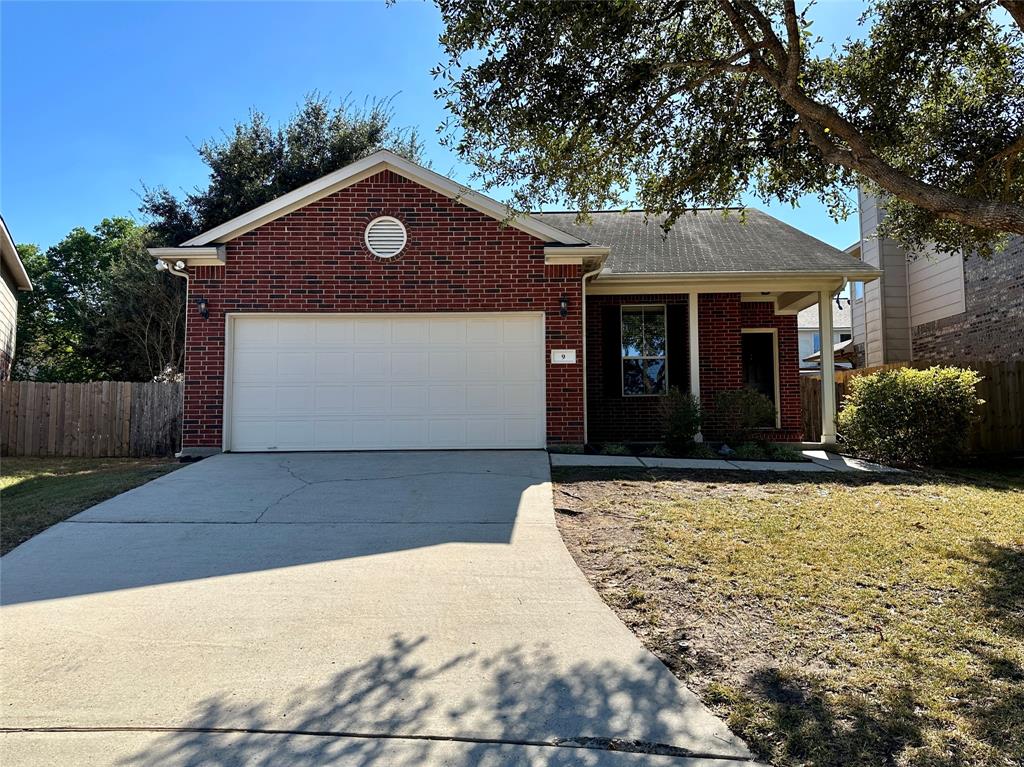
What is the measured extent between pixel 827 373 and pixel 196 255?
10828 mm

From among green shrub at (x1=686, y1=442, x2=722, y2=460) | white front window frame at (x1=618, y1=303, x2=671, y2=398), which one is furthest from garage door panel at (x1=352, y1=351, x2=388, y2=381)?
green shrub at (x1=686, y1=442, x2=722, y2=460)

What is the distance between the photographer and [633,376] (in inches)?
487

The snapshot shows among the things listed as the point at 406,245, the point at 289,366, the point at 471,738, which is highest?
the point at 406,245

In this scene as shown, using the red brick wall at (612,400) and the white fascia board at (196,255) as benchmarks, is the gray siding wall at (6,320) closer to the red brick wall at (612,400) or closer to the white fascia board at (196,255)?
the white fascia board at (196,255)

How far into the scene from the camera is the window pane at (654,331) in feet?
40.4

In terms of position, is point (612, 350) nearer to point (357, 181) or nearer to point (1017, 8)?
point (357, 181)

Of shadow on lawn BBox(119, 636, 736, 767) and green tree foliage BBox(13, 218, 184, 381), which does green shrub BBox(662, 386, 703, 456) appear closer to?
shadow on lawn BBox(119, 636, 736, 767)

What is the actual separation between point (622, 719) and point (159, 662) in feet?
7.96

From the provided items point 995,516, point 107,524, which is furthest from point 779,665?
point 107,524

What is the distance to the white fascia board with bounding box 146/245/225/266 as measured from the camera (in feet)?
33.3

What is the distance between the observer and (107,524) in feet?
19.8

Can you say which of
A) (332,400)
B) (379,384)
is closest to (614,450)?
(379,384)

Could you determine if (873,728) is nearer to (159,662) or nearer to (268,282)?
(159,662)

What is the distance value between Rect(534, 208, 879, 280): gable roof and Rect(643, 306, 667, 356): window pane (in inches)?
39.0
